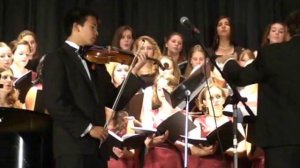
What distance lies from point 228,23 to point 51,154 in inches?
106

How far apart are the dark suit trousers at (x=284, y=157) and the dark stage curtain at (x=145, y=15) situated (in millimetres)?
3150

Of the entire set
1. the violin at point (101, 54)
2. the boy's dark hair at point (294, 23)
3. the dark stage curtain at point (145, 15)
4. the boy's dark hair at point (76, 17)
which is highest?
the dark stage curtain at point (145, 15)

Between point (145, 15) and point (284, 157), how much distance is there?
3643mm

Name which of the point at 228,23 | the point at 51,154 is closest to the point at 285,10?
the point at 228,23

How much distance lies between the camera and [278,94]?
302 centimetres

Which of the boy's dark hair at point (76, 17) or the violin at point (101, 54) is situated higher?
the boy's dark hair at point (76, 17)

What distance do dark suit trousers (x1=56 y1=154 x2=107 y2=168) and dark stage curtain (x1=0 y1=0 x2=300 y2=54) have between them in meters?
3.20

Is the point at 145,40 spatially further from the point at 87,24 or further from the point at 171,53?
the point at 87,24

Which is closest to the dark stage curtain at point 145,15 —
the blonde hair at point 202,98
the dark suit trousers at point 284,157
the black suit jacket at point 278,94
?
the blonde hair at point 202,98

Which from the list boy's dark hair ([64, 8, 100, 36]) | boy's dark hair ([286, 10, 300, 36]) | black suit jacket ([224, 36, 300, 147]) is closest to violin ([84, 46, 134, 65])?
boy's dark hair ([64, 8, 100, 36])

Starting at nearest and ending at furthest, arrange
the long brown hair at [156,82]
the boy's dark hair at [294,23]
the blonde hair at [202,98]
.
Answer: the boy's dark hair at [294,23]
the blonde hair at [202,98]
the long brown hair at [156,82]

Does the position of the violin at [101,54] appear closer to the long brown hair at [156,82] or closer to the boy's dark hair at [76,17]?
the boy's dark hair at [76,17]

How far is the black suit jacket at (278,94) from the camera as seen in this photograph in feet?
9.77

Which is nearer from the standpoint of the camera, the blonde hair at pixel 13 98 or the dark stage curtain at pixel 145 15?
the blonde hair at pixel 13 98
